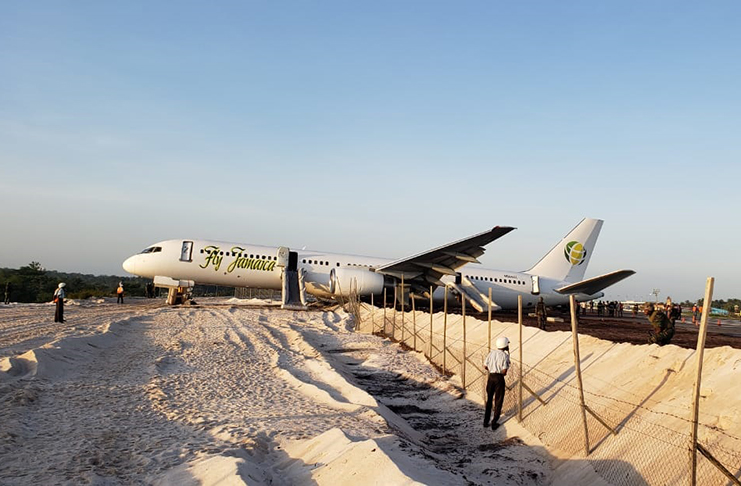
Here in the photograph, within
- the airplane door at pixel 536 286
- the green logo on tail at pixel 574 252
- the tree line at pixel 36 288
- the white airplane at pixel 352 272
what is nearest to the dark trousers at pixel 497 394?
the white airplane at pixel 352 272

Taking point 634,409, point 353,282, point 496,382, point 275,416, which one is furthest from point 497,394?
point 353,282

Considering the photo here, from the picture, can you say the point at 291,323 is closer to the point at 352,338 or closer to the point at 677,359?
the point at 352,338

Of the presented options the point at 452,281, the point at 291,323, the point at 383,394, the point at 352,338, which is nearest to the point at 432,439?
the point at 383,394

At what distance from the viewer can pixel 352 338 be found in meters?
19.7

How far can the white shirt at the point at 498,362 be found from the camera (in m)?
8.40

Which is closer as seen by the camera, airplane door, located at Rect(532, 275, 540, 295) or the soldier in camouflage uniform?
the soldier in camouflage uniform

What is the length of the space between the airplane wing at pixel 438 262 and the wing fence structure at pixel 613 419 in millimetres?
16930

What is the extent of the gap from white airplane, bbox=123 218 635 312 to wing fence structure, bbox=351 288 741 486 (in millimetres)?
17267

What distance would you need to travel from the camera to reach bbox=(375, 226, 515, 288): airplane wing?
29.5m

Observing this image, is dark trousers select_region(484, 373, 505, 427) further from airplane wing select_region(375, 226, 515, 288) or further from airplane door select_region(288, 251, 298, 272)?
airplane door select_region(288, 251, 298, 272)

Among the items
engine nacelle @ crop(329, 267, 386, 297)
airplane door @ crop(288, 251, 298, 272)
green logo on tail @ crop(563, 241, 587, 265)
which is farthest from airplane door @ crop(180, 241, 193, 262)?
green logo on tail @ crop(563, 241, 587, 265)

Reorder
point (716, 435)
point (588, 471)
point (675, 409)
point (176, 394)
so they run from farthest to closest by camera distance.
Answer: point (176, 394) < point (675, 409) < point (588, 471) < point (716, 435)

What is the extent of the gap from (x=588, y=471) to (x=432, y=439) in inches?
94.5

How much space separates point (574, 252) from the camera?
3691 cm
